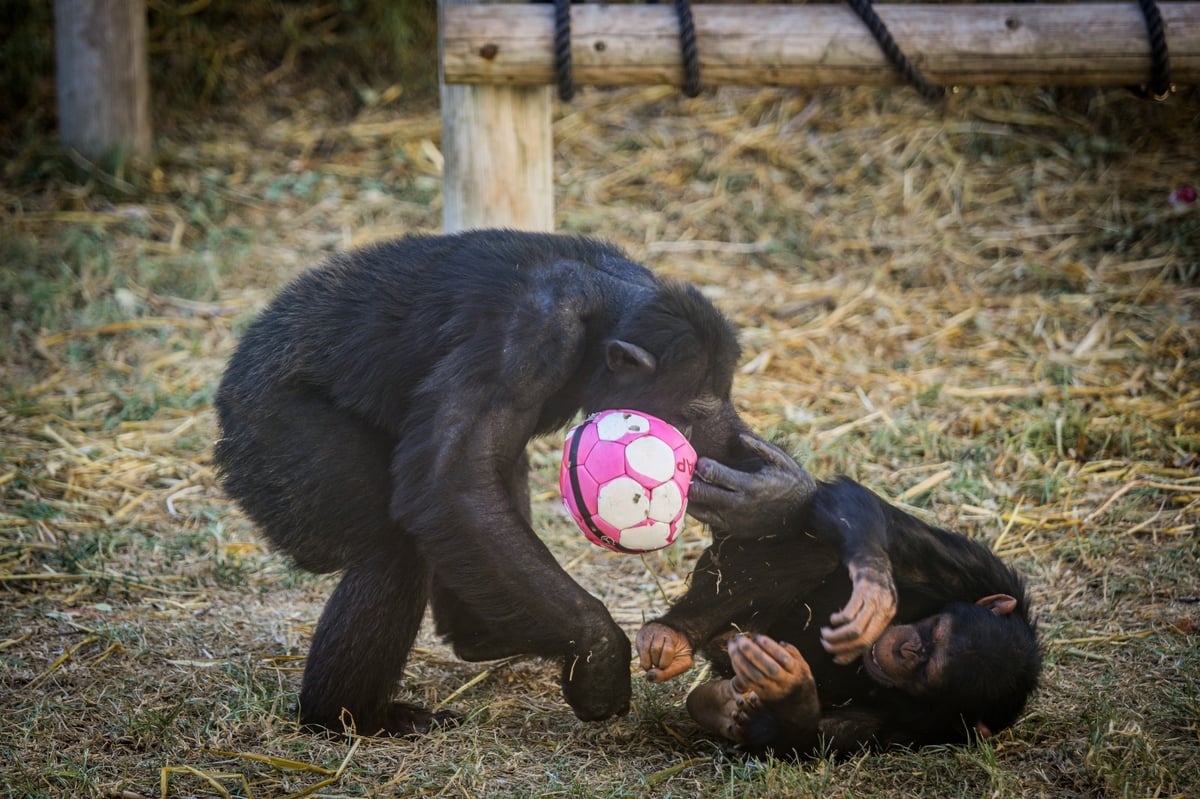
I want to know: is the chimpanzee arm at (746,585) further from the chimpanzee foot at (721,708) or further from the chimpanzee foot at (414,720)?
the chimpanzee foot at (414,720)

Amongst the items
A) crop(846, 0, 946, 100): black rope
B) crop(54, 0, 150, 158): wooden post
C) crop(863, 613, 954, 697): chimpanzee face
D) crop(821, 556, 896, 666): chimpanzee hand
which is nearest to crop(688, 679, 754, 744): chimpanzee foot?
crop(821, 556, 896, 666): chimpanzee hand

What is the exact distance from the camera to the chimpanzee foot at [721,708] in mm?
3797

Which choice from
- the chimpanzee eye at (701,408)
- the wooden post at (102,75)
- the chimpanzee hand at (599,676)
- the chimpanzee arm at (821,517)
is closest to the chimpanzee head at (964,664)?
the chimpanzee arm at (821,517)

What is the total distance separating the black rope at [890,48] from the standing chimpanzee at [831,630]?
2.31m

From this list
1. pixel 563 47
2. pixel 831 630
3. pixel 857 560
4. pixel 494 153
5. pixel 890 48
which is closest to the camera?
pixel 831 630

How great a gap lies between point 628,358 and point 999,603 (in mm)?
1393

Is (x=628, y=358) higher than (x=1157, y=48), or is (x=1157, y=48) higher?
(x=1157, y=48)

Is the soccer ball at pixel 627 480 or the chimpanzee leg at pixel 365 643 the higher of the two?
the soccer ball at pixel 627 480

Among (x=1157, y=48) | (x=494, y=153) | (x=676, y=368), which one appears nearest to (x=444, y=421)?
(x=676, y=368)

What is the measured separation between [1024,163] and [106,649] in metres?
7.38

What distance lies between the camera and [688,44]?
5.50 metres

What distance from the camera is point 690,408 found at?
407 cm

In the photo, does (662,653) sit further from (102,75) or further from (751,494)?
(102,75)

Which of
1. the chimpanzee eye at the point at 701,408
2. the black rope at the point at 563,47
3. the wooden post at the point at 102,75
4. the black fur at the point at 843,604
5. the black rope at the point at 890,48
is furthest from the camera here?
the wooden post at the point at 102,75
